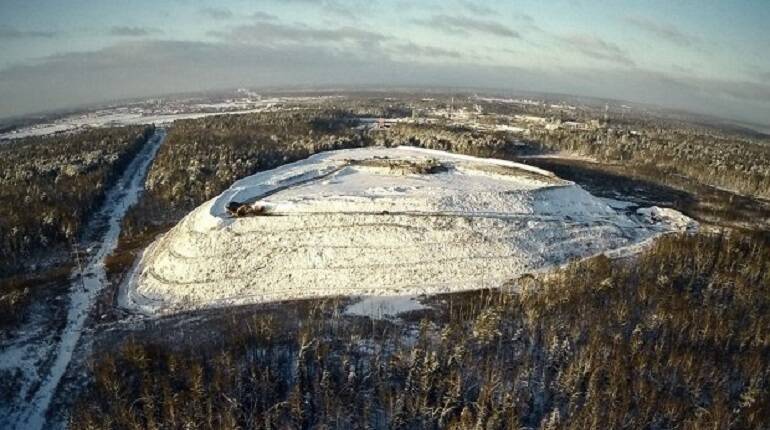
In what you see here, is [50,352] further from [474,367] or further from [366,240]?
[474,367]

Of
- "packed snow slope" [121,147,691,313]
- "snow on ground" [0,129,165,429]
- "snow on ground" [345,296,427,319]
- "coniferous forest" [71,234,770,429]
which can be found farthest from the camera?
"packed snow slope" [121,147,691,313]

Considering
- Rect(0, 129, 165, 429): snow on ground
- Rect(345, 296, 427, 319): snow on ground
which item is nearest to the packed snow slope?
Rect(345, 296, 427, 319): snow on ground

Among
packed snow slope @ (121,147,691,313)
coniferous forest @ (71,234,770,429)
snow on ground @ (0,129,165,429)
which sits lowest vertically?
snow on ground @ (0,129,165,429)

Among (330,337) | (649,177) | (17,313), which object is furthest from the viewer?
(649,177)

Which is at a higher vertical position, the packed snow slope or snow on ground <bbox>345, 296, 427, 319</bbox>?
the packed snow slope

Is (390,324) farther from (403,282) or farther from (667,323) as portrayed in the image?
(667,323)

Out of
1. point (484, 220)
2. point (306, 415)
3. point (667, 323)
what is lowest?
point (306, 415)

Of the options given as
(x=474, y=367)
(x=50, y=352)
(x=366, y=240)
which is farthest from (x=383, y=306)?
(x=50, y=352)

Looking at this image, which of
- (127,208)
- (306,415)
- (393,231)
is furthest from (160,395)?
(127,208)

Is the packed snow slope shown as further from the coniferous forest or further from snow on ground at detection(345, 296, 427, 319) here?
the coniferous forest
